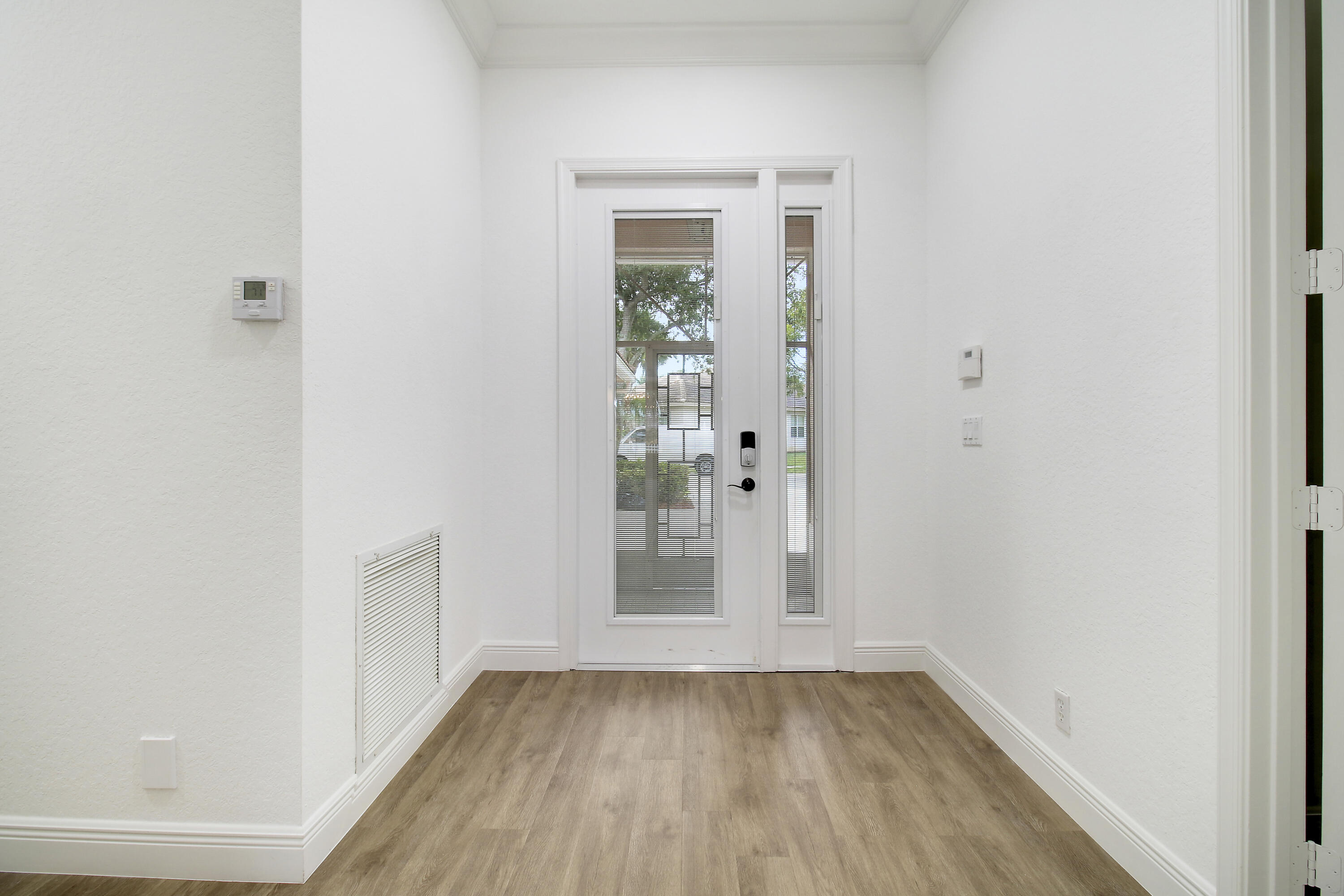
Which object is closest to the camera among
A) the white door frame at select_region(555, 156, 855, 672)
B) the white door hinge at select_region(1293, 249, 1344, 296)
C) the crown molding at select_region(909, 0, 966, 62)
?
the white door hinge at select_region(1293, 249, 1344, 296)

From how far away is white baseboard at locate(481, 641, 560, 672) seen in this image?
2791 millimetres

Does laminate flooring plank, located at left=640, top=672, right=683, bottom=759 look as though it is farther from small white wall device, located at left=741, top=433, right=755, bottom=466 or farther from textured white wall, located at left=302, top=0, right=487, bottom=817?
small white wall device, located at left=741, top=433, right=755, bottom=466

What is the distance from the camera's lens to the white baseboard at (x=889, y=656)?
2.76 meters

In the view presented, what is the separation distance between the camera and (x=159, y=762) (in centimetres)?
149

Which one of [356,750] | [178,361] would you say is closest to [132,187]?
[178,361]

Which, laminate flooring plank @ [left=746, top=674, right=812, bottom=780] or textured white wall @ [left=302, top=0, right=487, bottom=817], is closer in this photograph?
textured white wall @ [left=302, top=0, right=487, bottom=817]

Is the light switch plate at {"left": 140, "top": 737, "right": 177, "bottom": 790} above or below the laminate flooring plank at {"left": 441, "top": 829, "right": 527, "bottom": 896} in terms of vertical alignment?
above

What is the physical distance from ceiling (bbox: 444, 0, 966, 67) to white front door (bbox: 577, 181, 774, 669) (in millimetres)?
565

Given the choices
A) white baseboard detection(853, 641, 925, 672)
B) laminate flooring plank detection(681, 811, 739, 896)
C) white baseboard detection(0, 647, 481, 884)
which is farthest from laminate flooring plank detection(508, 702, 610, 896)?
white baseboard detection(853, 641, 925, 672)

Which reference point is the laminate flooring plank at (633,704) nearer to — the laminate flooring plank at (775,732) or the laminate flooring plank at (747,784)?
the laminate flooring plank at (747,784)

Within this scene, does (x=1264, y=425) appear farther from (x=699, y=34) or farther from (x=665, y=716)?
(x=699, y=34)

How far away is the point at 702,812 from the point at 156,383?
180 cm

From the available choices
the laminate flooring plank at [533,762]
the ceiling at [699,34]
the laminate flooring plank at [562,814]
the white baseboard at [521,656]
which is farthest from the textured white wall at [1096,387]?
the white baseboard at [521,656]

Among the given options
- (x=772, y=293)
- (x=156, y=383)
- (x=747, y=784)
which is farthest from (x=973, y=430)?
(x=156, y=383)
